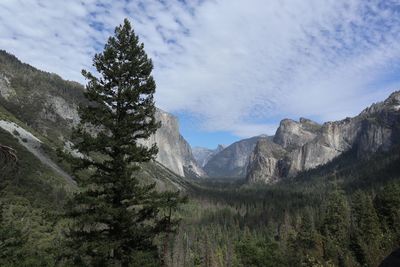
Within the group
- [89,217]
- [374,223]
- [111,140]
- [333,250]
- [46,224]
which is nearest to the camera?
[89,217]

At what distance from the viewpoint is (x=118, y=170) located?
20.5 metres

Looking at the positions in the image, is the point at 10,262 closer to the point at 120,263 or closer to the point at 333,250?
the point at 120,263

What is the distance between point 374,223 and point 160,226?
6576cm

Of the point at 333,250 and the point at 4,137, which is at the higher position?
the point at 4,137

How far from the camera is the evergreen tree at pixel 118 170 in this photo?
63.3ft

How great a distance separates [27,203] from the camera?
327 feet

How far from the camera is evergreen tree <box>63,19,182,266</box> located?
19.3 metres

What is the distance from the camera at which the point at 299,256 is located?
7650 cm

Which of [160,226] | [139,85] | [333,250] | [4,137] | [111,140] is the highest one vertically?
[4,137]

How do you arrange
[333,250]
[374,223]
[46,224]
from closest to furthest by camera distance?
[333,250], [374,223], [46,224]

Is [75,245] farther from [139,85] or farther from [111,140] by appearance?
[139,85]

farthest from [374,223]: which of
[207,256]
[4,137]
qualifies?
[4,137]

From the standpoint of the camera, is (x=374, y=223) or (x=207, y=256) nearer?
(x=374, y=223)

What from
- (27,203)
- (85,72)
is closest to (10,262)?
(85,72)
